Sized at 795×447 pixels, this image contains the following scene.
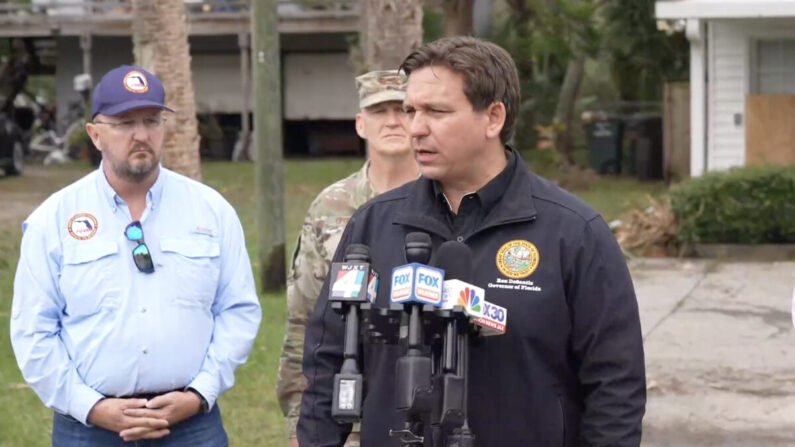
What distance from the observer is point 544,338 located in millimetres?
3369

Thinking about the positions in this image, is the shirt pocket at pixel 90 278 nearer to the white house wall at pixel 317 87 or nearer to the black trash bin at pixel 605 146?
the black trash bin at pixel 605 146

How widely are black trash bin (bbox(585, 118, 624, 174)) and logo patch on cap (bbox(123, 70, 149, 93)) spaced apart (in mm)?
23130

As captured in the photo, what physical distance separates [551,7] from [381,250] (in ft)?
64.5

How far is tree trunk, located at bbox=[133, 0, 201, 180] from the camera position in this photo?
1130cm

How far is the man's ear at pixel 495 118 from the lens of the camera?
345 centimetres

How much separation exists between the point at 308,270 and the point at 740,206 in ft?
36.0

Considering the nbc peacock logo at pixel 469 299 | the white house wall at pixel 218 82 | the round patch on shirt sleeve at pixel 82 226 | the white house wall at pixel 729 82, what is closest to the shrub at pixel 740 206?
the white house wall at pixel 729 82

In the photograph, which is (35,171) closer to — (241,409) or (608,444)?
(241,409)

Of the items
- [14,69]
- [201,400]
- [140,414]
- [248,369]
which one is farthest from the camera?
[14,69]

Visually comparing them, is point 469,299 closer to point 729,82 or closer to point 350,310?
point 350,310

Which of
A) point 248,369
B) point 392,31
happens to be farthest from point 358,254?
point 392,31

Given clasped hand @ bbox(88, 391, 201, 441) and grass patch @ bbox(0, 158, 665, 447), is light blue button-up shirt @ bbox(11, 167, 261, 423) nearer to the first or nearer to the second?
clasped hand @ bbox(88, 391, 201, 441)

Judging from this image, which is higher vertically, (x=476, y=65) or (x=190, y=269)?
(x=476, y=65)

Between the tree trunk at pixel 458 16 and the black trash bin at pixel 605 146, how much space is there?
5.41m
